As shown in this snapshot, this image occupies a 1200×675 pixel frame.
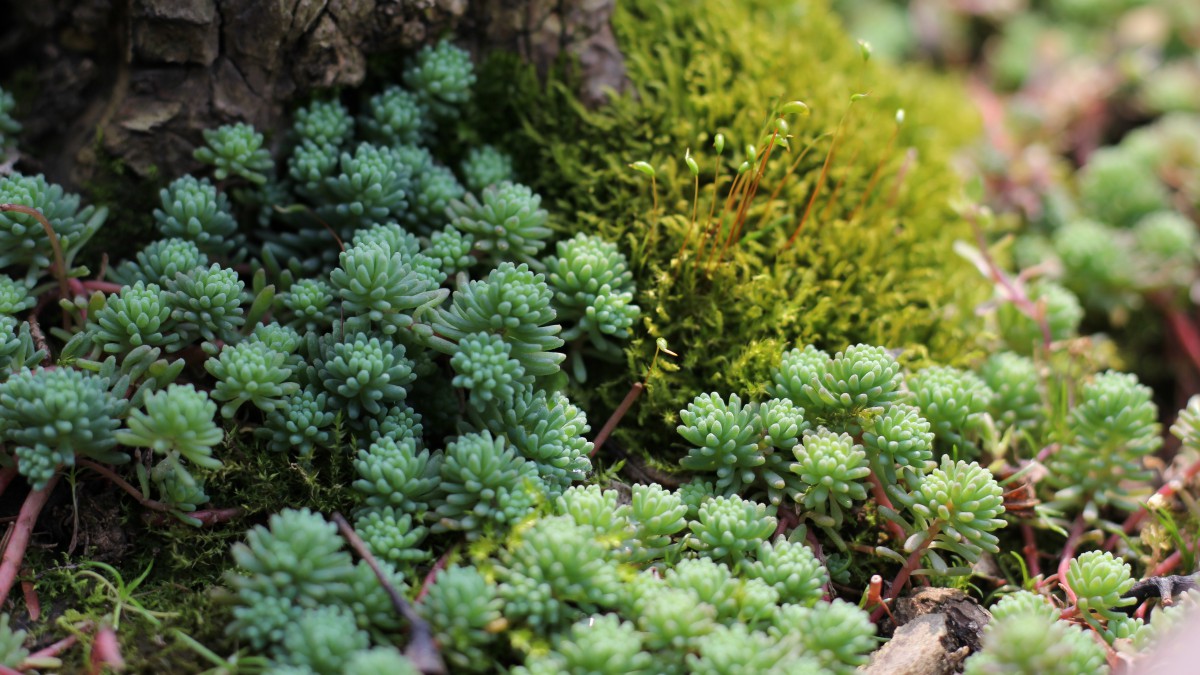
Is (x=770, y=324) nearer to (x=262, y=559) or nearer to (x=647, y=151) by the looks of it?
(x=647, y=151)

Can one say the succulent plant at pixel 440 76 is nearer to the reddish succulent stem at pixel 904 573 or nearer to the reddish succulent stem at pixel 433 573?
the reddish succulent stem at pixel 433 573

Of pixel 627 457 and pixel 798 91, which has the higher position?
pixel 798 91

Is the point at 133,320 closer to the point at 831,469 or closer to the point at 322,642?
the point at 322,642

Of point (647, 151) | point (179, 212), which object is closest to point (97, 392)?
point (179, 212)

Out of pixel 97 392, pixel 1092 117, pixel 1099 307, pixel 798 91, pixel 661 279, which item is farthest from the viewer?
pixel 1092 117

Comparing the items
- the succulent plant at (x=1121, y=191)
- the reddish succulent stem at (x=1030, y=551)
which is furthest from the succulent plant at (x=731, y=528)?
the succulent plant at (x=1121, y=191)

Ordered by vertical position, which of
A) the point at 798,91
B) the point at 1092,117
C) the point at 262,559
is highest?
the point at 1092,117

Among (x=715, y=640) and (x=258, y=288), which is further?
(x=258, y=288)

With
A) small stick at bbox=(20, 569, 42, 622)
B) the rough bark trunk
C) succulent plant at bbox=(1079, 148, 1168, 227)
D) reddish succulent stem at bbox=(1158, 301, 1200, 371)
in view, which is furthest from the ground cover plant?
succulent plant at bbox=(1079, 148, 1168, 227)

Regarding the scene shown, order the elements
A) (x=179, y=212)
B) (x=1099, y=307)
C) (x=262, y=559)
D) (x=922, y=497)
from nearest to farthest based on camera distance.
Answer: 1. (x=262, y=559)
2. (x=922, y=497)
3. (x=179, y=212)
4. (x=1099, y=307)
